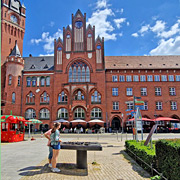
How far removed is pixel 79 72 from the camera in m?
43.0

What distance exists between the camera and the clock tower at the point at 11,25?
45.5m

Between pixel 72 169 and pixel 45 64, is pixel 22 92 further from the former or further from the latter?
pixel 72 169

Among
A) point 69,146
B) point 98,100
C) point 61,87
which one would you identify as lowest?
point 69,146

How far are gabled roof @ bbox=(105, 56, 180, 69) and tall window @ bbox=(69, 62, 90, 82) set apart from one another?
482 centimetres

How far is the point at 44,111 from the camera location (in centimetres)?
4300

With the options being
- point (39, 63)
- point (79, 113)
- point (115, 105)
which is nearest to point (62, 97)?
point (79, 113)

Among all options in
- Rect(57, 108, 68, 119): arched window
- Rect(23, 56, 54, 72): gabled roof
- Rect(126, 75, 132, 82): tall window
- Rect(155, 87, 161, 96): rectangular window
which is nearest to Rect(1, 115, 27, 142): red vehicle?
Rect(57, 108, 68, 119): arched window

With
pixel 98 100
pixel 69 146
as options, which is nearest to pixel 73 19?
pixel 98 100

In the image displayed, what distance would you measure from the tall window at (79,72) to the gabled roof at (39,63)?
5280 millimetres

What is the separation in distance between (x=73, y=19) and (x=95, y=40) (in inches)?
285

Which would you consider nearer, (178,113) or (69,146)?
(69,146)

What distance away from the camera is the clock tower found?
4553 cm

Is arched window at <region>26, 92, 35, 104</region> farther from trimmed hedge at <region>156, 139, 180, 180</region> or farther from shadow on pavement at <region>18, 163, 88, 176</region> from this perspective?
trimmed hedge at <region>156, 139, 180, 180</region>

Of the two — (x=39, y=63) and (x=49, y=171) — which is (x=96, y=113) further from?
(x=49, y=171)
